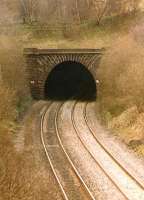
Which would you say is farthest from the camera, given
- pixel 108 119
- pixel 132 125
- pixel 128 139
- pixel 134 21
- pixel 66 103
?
pixel 134 21

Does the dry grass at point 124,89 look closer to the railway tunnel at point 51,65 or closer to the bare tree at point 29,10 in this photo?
the railway tunnel at point 51,65

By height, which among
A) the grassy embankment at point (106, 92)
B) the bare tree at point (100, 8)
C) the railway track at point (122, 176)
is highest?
the bare tree at point (100, 8)

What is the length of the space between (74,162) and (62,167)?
1.20 meters

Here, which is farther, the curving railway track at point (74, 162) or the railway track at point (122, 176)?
the curving railway track at point (74, 162)

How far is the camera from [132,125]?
35125 mm

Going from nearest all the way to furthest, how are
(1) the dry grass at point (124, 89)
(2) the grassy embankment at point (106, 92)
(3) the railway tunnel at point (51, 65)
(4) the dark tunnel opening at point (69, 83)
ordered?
(2) the grassy embankment at point (106, 92), (1) the dry grass at point (124, 89), (3) the railway tunnel at point (51, 65), (4) the dark tunnel opening at point (69, 83)

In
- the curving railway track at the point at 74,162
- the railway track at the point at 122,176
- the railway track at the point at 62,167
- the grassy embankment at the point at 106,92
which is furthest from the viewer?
the grassy embankment at the point at 106,92

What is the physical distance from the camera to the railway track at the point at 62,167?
22761 mm

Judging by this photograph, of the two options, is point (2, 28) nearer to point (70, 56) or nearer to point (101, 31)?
point (101, 31)

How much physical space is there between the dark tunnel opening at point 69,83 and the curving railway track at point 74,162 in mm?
14200

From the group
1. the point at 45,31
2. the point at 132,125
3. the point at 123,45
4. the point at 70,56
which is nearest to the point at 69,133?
the point at 132,125

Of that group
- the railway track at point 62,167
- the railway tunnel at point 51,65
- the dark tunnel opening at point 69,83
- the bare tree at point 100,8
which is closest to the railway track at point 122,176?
the railway track at point 62,167

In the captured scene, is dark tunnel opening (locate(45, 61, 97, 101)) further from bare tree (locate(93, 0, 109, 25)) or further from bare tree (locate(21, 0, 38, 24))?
bare tree (locate(21, 0, 38, 24))

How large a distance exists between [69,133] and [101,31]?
105 feet
